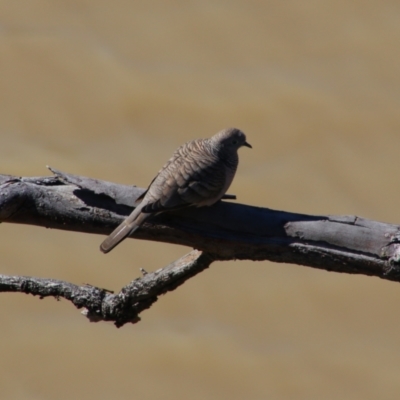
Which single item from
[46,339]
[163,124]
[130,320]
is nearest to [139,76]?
[163,124]

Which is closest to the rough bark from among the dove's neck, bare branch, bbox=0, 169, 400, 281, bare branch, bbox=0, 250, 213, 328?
bare branch, bbox=0, 169, 400, 281

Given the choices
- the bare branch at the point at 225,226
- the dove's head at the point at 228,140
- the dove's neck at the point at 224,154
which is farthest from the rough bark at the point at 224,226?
the dove's head at the point at 228,140

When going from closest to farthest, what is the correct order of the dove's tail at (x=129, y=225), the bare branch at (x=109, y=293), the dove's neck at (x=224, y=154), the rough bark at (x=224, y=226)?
the rough bark at (x=224, y=226)
the dove's tail at (x=129, y=225)
the bare branch at (x=109, y=293)
the dove's neck at (x=224, y=154)

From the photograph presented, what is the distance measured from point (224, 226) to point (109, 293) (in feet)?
2.40

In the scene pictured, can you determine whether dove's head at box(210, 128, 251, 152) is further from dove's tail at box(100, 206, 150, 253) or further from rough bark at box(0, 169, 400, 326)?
dove's tail at box(100, 206, 150, 253)

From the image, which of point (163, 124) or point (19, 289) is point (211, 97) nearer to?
point (163, 124)

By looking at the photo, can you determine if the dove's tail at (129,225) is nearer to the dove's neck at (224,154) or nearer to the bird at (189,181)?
the bird at (189,181)

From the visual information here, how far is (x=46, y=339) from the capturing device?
7.93 metres

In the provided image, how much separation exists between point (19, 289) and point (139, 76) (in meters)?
5.90

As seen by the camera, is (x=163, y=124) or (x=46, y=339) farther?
(x=163, y=124)

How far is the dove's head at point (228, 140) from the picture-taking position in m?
4.64

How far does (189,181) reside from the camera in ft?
13.5

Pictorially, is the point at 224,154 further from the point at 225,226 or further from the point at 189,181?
the point at 225,226

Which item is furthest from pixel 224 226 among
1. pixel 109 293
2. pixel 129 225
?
pixel 109 293
